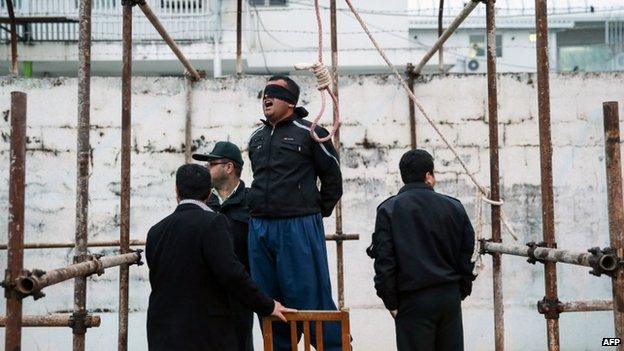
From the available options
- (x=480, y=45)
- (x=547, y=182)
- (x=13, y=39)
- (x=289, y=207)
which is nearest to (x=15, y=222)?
(x=289, y=207)

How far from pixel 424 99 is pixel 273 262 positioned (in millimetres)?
2239

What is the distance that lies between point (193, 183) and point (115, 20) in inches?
392

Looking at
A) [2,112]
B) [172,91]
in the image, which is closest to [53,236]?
[2,112]

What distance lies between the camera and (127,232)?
13.4 feet

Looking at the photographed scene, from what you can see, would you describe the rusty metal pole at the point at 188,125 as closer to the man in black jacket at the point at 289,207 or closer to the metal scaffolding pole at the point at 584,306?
the man in black jacket at the point at 289,207

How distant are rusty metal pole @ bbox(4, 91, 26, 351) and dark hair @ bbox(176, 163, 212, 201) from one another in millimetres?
761

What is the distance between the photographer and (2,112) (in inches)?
225

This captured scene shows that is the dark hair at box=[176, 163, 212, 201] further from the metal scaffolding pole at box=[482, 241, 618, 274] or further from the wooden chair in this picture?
the metal scaffolding pole at box=[482, 241, 618, 274]

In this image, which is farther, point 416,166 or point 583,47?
point 583,47

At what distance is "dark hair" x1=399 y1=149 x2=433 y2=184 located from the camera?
391 centimetres

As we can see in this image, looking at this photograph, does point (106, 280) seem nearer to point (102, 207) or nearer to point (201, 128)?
point (102, 207)

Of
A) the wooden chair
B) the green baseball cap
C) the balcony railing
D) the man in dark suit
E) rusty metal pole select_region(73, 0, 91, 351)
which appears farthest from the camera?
the balcony railing

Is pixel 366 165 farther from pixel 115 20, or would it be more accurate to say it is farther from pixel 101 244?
pixel 115 20

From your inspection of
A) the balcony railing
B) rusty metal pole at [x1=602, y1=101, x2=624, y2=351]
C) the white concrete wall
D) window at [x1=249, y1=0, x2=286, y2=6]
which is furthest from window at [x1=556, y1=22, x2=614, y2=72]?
rusty metal pole at [x1=602, y1=101, x2=624, y2=351]
